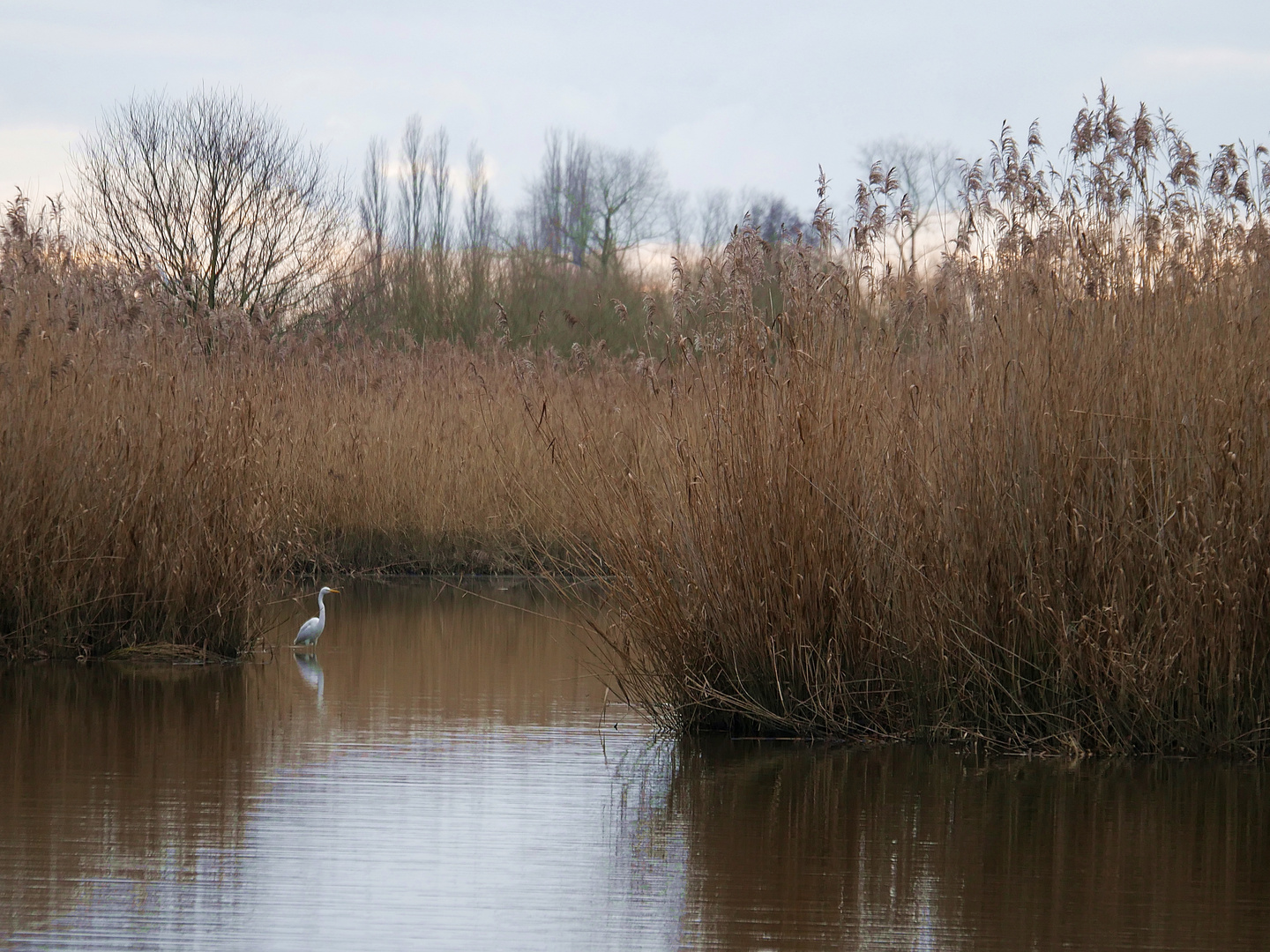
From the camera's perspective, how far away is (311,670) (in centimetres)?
639

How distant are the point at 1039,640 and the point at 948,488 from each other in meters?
0.60

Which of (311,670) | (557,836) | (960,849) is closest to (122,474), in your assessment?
(311,670)

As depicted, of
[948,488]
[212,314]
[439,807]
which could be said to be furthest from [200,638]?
[948,488]

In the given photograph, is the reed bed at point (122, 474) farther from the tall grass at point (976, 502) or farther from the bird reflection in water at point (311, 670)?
the tall grass at point (976, 502)

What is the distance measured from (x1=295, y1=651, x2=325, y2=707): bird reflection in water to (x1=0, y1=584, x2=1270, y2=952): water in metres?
0.26

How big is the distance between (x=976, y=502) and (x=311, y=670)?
3236 mm

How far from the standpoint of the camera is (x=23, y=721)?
499 cm

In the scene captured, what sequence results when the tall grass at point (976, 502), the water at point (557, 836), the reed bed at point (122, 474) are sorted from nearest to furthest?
the water at point (557, 836) < the tall grass at point (976, 502) < the reed bed at point (122, 474)

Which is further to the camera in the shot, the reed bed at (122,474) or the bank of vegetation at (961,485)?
the reed bed at (122,474)

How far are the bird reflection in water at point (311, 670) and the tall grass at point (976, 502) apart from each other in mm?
1517

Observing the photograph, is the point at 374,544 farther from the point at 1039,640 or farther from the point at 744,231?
the point at 1039,640

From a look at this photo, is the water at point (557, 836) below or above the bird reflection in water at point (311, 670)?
below

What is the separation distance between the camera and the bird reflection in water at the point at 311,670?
5961mm

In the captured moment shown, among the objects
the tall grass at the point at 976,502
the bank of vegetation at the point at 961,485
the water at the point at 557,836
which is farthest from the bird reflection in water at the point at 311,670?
the tall grass at the point at 976,502
